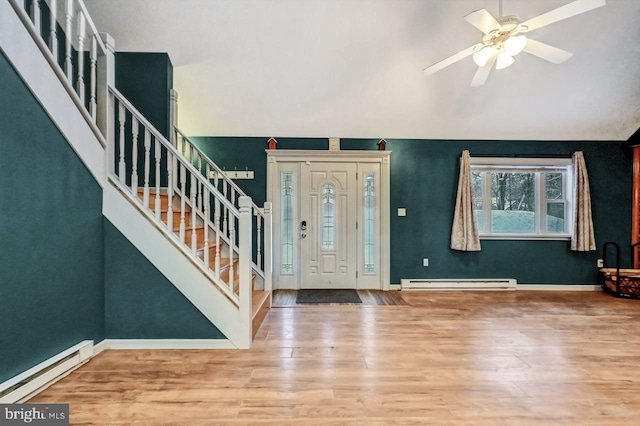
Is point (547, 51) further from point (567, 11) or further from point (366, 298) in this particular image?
point (366, 298)

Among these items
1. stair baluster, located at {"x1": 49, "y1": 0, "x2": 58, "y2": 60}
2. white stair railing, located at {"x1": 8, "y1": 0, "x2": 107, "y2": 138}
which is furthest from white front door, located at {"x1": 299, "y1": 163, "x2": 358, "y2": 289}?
stair baluster, located at {"x1": 49, "y1": 0, "x2": 58, "y2": 60}

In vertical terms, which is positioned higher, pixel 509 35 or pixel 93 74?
pixel 509 35

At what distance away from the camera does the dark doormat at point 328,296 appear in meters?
3.99

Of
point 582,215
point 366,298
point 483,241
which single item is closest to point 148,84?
point 366,298

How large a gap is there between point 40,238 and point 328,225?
3.31 metres

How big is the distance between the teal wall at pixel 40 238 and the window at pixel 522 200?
15.8 ft

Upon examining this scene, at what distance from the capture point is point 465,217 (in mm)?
4516

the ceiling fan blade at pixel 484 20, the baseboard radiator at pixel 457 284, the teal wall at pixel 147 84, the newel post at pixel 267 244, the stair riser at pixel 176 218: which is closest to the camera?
the ceiling fan blade at pixel 484 20

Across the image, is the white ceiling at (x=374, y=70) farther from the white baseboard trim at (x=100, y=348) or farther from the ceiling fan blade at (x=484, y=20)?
the white baseboard trim at (x=100, y=348)

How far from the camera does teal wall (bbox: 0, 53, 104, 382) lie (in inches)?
66.9

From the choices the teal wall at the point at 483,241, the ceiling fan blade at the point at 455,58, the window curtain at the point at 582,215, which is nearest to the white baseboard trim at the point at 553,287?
the teal wall at the point at 483,241

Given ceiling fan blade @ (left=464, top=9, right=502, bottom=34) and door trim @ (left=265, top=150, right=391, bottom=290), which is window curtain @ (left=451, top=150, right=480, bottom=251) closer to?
door trim @ (left=265, top=150, right=391, bottom=290)

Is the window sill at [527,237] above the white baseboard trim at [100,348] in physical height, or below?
above

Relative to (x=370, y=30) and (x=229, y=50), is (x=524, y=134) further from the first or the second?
(x=229, y=50)
